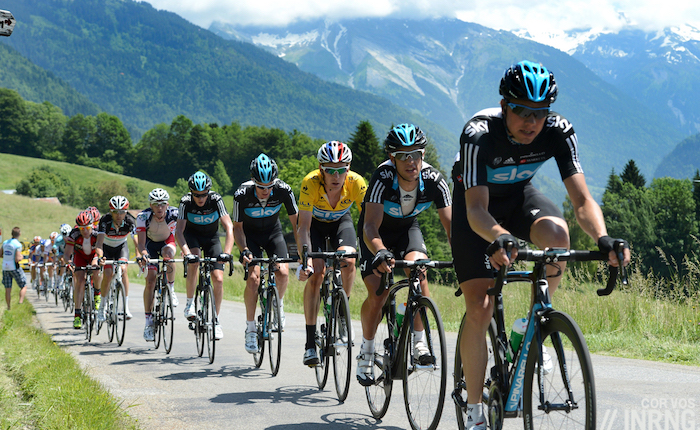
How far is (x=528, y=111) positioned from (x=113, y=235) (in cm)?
981

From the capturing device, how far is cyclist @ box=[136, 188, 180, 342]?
1062cm

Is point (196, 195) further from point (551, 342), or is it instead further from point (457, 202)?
point (551, 342)

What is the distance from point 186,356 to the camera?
31.3 ft

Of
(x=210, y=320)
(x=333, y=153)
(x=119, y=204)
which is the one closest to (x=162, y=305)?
(x=210, y=320)

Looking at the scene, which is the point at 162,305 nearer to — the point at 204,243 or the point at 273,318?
the point at 204,243

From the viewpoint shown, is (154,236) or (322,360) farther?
(154,236)

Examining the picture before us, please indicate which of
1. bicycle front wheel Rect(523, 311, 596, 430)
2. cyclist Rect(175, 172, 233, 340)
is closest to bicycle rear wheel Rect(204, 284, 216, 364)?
cyclist Rect(175, 172, 233, 340)

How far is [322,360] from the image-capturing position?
7012 millimetres

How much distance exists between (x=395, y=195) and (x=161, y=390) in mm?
3227

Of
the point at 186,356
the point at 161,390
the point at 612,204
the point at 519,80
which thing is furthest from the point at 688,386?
the point at 612,204

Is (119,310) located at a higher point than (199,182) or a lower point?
lower

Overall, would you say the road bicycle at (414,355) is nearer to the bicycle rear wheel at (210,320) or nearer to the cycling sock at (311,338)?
the cycling sock at (311,338)

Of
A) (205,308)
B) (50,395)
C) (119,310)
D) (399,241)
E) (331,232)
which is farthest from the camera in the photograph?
(119,310)

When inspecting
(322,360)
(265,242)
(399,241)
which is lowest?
(322,360)
